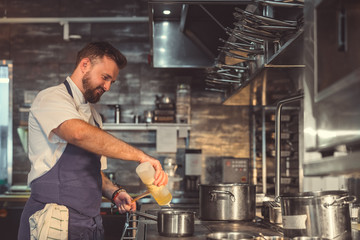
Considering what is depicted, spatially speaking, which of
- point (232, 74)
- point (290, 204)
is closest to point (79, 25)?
point (232, 74)

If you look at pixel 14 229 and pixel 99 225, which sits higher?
pixel 99 225

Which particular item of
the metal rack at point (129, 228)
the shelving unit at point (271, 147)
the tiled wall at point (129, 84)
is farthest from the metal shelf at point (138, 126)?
the metal rack at point (129, 228)

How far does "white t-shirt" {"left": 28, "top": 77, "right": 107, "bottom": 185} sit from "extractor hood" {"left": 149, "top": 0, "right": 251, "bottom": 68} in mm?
1239

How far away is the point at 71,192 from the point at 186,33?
2.55m

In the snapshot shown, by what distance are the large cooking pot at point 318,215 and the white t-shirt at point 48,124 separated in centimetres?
103

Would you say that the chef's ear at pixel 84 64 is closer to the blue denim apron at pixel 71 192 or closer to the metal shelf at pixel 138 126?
the blue denim apron at pixel 71 192

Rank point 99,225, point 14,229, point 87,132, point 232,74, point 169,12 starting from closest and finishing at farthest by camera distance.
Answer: point 87,132
point 99,225
point 232,74
point 169,12
point 14,229

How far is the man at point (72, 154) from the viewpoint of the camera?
222 centimetres

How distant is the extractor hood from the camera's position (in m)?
3.61

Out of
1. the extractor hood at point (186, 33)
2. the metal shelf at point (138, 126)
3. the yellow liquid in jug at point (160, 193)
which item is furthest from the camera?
the metal shelf at point (138, 126)

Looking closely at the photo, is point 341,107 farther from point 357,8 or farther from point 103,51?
point 103,51

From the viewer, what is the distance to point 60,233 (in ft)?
7.34

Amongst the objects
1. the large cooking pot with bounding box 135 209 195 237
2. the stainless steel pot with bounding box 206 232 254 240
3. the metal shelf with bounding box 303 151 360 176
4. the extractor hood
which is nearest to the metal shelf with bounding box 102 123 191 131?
the extractor hood

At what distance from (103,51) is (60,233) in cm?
97
